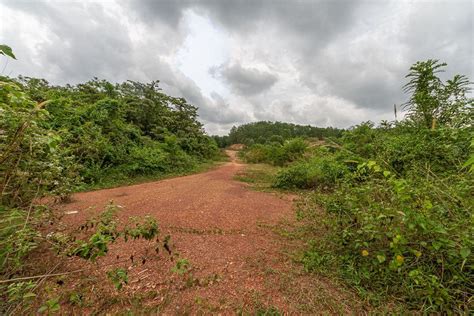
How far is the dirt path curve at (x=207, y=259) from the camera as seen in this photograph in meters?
1.83

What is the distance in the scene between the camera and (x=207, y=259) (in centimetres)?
249

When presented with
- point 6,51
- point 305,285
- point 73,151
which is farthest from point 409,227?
point 73,151

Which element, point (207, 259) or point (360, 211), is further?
point (207, 259)

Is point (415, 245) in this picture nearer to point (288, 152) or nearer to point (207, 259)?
point (207, 259)

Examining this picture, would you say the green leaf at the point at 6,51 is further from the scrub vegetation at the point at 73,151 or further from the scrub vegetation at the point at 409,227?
A: the scrub vegetation at the point at 409,227

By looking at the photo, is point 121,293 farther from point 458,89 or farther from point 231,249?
point 458,89

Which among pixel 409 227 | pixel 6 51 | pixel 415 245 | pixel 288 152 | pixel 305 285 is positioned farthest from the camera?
pixel 288 152

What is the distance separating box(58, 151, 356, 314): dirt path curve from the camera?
1830mm

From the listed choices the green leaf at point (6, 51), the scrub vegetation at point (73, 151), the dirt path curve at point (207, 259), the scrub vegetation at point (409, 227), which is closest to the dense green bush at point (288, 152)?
the scrub vegetation at point (73, 151)

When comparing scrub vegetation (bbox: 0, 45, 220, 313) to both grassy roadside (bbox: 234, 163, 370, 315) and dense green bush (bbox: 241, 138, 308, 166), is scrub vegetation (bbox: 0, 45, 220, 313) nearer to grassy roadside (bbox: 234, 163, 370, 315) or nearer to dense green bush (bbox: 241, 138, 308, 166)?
grassy roadside (bbox: 234, 163, 370, 315)

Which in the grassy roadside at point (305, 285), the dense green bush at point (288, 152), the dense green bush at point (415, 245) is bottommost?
the grassy roadside at point (305, 285)

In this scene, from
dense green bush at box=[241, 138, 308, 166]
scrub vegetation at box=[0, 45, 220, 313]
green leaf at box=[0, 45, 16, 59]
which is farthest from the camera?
dense green bush at box=[241, 138, 308, 166]

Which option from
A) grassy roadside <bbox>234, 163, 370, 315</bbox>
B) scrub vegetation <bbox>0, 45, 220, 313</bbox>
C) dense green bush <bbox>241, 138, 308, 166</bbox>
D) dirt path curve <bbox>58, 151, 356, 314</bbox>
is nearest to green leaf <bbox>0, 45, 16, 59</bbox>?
scrub vegetation <bbox>0, 45, 220, 313</bbox>

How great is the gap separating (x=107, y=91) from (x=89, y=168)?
8495 millimetres
